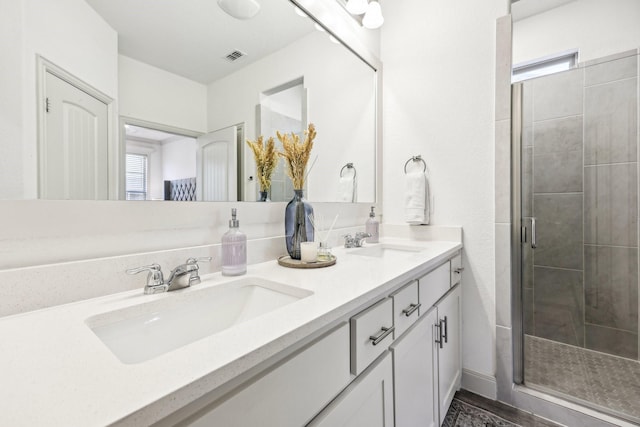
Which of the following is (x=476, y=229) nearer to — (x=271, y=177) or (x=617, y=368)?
(x=617, y=368)

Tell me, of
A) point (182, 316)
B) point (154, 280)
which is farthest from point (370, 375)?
point (154, 280)

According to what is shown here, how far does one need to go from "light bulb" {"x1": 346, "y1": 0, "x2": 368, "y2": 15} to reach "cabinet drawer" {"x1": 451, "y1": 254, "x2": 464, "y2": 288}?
144 centimetres

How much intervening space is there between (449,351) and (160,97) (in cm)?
152

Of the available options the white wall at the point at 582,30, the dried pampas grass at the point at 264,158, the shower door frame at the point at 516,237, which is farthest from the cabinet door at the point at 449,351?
the white wall at the point at 582,30

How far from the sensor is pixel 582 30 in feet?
5.94

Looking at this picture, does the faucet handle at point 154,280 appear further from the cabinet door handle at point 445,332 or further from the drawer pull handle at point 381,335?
the cabinet door handle at point 445,332

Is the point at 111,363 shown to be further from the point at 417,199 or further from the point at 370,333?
the point at 417,199

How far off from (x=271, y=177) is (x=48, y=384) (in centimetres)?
88

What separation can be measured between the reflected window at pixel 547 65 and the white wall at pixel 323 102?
109 centimetres

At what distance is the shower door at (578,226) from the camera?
1.46m

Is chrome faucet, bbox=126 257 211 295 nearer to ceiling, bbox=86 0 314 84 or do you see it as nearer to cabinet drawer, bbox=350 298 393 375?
cabinet drawer, bbox=350 298 393 375

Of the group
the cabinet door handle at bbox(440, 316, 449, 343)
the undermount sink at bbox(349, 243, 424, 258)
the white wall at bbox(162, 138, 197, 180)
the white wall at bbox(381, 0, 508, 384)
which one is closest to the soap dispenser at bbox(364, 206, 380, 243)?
the undermount sink at bbox(349, 243, 424, 258)

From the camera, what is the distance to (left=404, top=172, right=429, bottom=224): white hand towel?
5.28 ft

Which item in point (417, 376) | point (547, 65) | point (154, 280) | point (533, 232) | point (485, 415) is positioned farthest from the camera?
point (547, 65)
